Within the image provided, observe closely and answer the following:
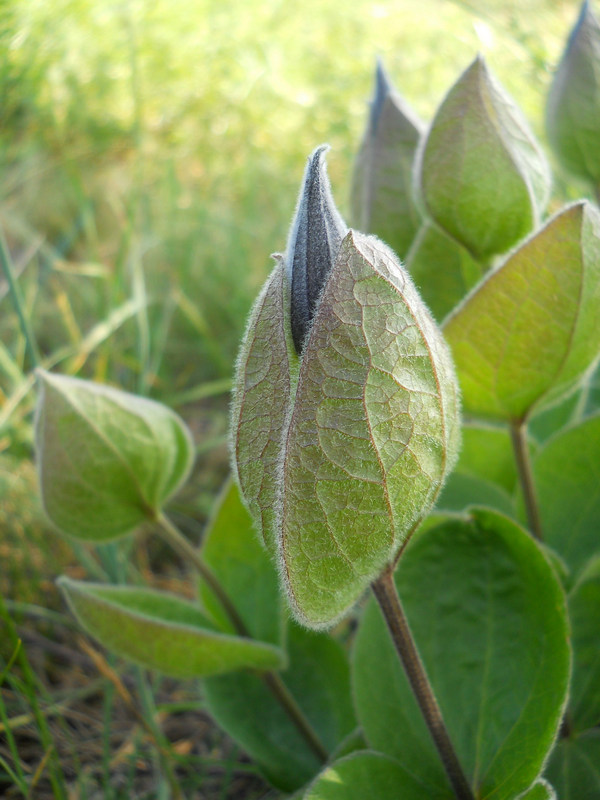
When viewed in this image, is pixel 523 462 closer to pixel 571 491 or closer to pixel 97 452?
pixel 571 491

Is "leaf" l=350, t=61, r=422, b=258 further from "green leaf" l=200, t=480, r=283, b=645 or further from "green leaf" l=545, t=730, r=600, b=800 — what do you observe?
"green leaf" l=545, t=730, r=600, b=800

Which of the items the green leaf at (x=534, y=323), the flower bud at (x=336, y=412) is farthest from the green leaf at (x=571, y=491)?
the flower bud at (x=336, y=412)

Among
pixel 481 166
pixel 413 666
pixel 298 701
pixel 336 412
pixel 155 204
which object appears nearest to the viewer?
pixel 336 412

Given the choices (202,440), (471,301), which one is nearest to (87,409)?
(471,301)

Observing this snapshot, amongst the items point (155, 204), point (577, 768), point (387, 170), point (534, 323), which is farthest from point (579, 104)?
point (155, 204)

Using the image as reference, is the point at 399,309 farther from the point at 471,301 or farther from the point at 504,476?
the point at 504,476

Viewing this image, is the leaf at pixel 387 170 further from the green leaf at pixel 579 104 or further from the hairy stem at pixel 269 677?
the hairy stem at pixel 269 677
